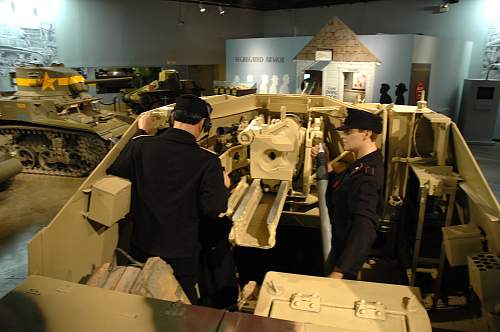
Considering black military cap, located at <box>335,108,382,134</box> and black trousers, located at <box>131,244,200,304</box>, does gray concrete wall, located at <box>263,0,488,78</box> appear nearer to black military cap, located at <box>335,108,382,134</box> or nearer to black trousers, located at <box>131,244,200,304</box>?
black military cap, located at <box>335,108,382,134</box>

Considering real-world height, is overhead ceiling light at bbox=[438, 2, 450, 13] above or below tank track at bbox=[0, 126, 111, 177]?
above

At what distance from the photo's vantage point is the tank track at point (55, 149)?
890 centimetres

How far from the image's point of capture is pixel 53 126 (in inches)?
346

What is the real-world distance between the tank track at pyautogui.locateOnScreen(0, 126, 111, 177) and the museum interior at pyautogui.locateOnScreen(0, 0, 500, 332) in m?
0.04

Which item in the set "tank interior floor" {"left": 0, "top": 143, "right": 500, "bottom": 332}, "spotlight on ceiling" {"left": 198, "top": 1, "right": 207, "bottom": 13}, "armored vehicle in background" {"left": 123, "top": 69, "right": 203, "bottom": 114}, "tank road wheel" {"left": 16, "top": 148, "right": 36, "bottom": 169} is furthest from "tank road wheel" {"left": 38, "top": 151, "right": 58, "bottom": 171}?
"spotlight on ceiling" {"left": 198, "top": 1, "right": 207, "bottom": 13}

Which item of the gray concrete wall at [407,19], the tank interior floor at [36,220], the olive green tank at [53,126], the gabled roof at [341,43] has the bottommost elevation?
the tank interior floor at [36,220]

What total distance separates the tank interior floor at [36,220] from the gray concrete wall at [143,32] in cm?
443

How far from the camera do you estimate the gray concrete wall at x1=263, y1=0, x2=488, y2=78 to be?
12.0 meters

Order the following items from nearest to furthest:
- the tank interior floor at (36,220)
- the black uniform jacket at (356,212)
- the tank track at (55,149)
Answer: the black uniform jacket at (356,212) < the tank interior floor at (36,220) < the tank track at (55,149)

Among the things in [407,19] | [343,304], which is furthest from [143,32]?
[343,304]

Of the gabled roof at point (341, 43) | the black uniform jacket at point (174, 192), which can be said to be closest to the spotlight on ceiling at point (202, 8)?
the gabled roof at point (341, 43)

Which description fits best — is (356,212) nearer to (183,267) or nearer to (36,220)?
(183,267)

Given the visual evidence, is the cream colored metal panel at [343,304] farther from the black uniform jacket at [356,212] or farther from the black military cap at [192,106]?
the black military cap at [192,106]

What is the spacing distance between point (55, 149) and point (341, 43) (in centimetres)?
692
